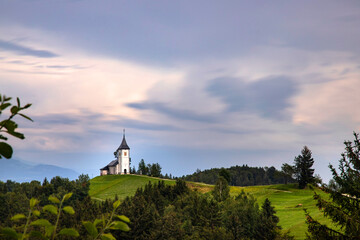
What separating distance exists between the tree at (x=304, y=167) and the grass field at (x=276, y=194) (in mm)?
3507

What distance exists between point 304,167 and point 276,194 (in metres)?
15.2

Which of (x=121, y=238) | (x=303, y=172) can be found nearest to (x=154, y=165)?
(x=303, y=172)

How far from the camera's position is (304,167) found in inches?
4951

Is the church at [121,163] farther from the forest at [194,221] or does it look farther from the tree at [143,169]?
the forest at [194,221]

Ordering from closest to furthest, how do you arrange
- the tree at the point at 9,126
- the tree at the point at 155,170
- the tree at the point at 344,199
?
the tree at the point at 9,126, the tree at the point at 344,199, the tree at the point at 155,170

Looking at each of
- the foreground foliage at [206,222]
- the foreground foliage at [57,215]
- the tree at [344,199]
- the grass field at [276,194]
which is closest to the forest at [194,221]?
the foreground foliage at [206,222]

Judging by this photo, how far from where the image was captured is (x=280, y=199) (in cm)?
11000

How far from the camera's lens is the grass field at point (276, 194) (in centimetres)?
7494

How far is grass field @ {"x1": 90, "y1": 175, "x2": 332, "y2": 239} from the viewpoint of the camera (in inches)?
2950

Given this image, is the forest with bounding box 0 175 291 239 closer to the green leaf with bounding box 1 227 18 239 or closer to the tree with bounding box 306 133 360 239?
the tree with bounding box 306 133 360 239

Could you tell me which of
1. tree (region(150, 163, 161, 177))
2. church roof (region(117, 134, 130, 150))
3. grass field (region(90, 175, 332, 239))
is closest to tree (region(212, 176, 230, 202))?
grass field (region(90, 175, 332, 239))

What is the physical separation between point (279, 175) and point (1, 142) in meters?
140

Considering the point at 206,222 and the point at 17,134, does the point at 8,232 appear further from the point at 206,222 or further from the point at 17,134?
the point at 206,222

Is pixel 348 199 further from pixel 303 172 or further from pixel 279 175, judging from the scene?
pixel 279 175
